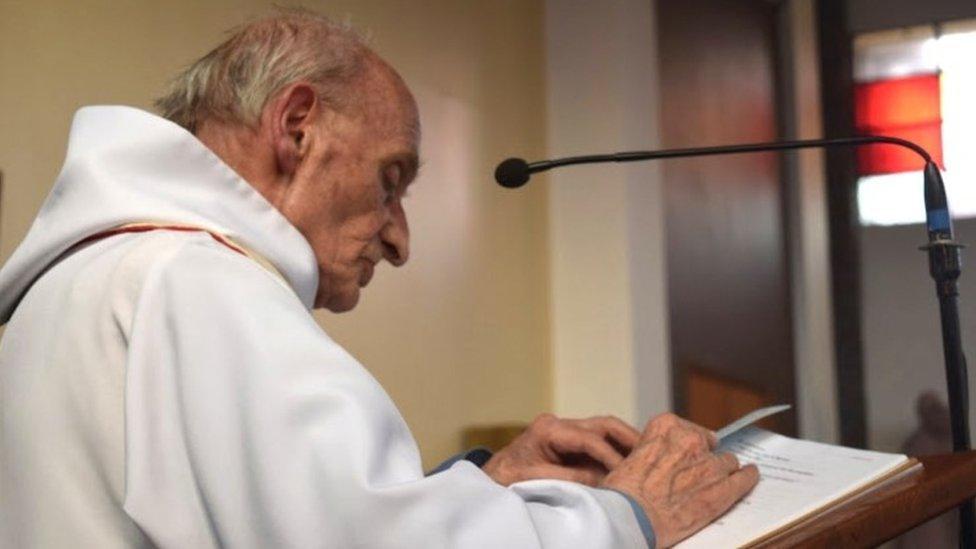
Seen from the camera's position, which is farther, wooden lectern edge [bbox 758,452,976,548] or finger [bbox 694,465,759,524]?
finger [bbox 694,465,759,524]

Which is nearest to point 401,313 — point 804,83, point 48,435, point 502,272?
point 502,272

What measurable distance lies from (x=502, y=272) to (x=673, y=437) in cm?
271

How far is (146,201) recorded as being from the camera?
166cm

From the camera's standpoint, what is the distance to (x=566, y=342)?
14.9 ft

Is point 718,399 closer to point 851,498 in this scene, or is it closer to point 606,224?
point 606,224

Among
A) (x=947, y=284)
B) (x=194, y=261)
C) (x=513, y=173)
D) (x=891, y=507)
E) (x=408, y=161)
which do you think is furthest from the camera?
(x=513, y=173)

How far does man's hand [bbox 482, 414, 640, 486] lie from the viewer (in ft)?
6.34

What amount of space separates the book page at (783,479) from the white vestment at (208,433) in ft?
0.38

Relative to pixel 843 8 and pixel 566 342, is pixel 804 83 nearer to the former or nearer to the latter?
pixel 843 8

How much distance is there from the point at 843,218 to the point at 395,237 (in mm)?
3215

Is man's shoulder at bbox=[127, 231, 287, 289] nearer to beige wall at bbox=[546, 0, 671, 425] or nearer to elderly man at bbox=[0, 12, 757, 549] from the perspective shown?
elderly man at bbox=[0, 12, 757, 549]

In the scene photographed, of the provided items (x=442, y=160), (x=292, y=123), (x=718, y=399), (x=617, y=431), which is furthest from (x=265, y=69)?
(x=718, y=399)

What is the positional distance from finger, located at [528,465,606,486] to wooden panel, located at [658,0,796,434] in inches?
105

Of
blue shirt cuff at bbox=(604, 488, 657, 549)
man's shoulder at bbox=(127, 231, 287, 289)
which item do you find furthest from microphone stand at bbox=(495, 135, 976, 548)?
man's shoulder at bbox=(127, 231, 287, 289)
